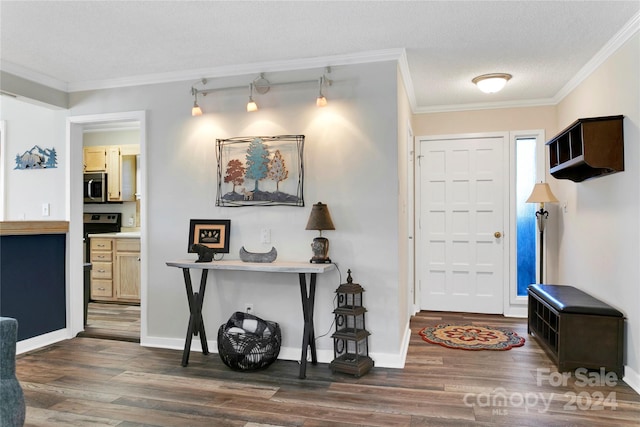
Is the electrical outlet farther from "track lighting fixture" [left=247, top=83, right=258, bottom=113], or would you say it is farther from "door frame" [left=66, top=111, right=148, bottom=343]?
"door frame" [left=66, top=111, right=148, bottom=343]

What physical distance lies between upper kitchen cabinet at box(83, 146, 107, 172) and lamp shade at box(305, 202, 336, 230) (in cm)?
413

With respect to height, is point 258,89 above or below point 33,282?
above

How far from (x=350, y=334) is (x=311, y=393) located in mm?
519

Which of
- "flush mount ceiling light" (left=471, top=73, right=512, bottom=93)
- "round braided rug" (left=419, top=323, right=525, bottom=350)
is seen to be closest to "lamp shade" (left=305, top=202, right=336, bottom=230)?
"round braided rug" (left=419, top=323, right=525, bottom=350)

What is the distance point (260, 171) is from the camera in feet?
11.9

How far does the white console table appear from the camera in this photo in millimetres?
3170

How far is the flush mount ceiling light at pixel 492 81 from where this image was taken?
3959 mm

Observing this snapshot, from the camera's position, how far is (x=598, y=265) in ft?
11.6

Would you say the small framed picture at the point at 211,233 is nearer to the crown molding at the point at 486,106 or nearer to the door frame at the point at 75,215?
the door frame at the point at 75,215

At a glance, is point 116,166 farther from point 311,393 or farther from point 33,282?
point 311,393

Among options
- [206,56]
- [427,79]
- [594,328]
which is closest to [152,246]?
[206,56]

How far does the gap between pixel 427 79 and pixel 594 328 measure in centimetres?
244

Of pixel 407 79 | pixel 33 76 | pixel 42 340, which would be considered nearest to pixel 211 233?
pixel 42 340

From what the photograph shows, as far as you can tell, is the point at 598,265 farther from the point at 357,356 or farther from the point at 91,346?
the point at 91,346
